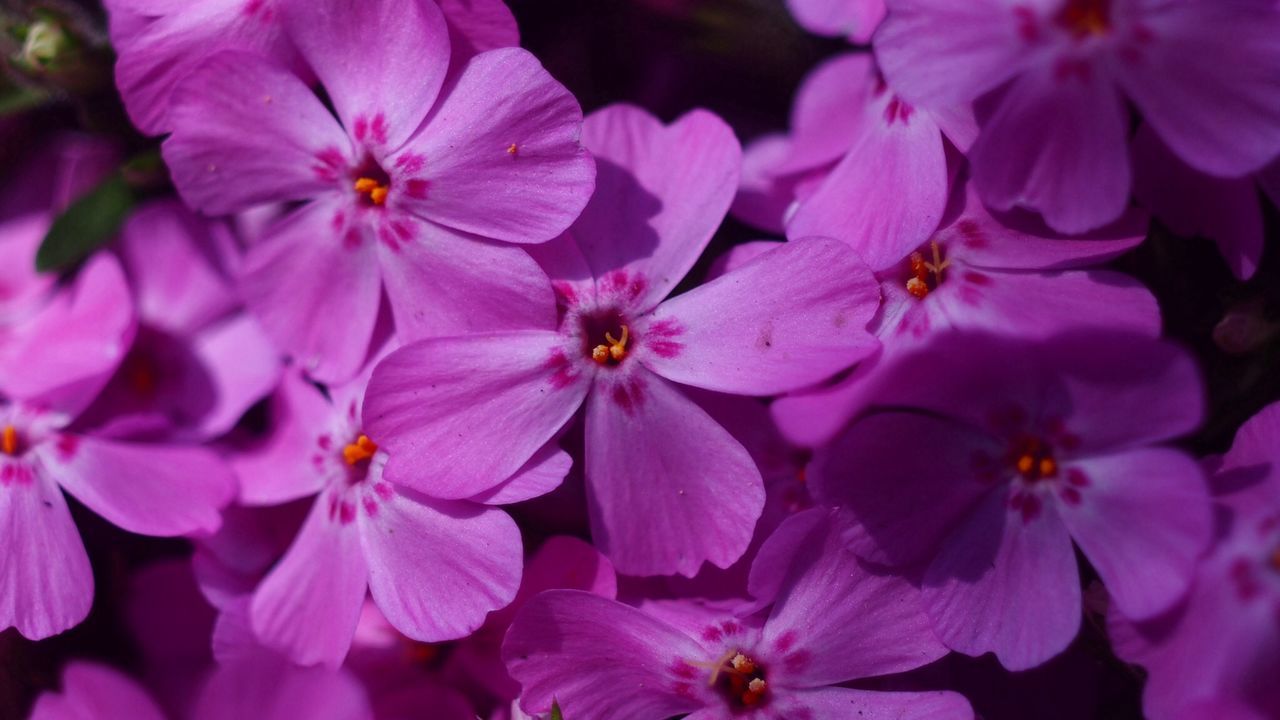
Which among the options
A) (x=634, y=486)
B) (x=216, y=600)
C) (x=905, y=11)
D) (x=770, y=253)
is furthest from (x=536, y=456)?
(x=905, y=11)

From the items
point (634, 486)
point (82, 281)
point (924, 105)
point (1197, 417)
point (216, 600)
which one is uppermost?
point (924, 105)

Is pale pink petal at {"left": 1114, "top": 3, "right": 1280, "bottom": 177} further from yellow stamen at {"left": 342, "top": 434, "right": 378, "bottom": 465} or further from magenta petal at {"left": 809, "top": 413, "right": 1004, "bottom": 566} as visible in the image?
yellow stamen at {"left": 342, "top": 434, "right": 378, "bottom": 465}

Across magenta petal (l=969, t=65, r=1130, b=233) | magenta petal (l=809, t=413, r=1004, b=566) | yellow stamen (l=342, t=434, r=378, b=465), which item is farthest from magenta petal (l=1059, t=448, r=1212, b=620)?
yellow stamen (l=342, t=434, r=378, b=465)

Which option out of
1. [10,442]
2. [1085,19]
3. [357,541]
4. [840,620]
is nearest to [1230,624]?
[840,620]

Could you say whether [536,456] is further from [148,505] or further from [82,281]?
[82,281]

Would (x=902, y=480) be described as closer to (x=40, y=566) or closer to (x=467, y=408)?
(x=467, y=408)

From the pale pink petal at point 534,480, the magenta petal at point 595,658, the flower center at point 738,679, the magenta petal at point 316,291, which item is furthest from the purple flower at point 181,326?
the flower center at point 738,679

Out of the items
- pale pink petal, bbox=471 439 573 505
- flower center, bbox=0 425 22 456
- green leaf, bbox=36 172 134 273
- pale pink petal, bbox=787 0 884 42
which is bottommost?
flower center, bbox=0 425 22 456
